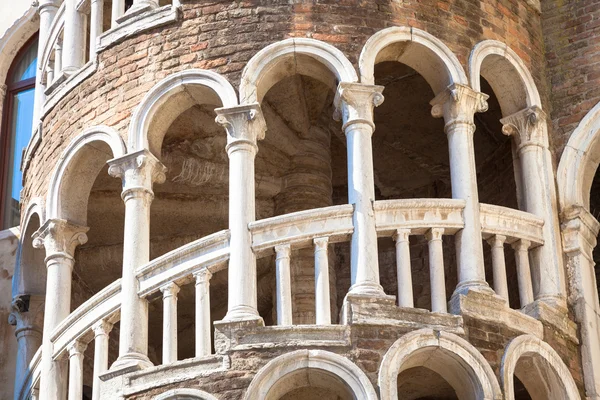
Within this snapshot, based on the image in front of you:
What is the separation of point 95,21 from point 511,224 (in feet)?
15.9

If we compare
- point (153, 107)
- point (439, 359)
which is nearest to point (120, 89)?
point (153, 107)

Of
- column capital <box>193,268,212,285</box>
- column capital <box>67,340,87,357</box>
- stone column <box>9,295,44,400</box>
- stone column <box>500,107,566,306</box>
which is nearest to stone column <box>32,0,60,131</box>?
stone column <box>9,295,44,400</box>

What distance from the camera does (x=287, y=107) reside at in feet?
55.4

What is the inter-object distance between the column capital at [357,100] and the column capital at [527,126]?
175 centimetres

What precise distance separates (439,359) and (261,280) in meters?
4.05

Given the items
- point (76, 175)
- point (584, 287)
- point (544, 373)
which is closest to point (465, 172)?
point (584, 287)

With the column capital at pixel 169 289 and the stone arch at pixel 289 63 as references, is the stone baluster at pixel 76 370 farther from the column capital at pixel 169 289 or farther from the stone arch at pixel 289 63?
the stone arch at pixel 289 63

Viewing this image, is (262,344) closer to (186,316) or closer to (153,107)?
(153,107)

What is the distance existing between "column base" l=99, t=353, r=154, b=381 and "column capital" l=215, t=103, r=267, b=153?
2.08 m

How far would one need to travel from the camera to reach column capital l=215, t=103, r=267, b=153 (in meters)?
14.7

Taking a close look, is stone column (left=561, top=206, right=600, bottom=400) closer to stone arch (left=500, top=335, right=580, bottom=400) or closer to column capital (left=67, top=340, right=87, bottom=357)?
stone arch (left=500, top=335, right=580, bottom=400)

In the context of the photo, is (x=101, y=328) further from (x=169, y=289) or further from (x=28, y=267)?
(x=28, y=267)

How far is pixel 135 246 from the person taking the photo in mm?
14836

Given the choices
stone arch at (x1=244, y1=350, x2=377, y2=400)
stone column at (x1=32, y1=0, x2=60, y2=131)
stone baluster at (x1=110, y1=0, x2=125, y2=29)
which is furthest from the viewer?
stone column at (x1=32, y1=0, x2=60, y2=131)
